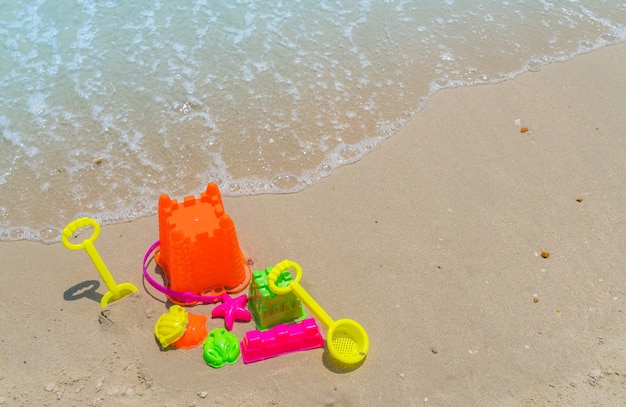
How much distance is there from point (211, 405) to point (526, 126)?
11.3ft

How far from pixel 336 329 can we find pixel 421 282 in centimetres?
72

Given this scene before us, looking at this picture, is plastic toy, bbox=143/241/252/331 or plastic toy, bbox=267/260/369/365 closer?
plastic toy, bbox=267/260/369/365

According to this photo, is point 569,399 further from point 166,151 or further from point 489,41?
point 489,41

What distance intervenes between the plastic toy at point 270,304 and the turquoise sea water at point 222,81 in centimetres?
122

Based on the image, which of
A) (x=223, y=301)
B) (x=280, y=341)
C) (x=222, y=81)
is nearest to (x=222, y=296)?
(x=223, y=301)

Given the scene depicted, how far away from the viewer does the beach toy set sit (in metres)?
3.00

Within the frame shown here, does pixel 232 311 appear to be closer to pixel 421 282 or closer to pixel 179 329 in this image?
pixel 179 329

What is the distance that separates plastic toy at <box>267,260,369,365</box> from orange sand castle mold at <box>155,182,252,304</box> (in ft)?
1.31

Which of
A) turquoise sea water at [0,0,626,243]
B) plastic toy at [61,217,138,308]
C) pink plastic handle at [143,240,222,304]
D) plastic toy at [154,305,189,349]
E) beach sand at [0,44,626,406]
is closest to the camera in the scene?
beach sand at [0,44,626,406]

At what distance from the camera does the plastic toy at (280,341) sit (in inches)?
117

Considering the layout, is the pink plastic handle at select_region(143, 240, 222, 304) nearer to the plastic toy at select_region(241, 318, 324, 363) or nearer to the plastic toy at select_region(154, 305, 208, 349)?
the plastic toy at select_region(154, 305, 208, 349)

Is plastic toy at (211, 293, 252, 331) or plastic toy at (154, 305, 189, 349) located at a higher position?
plastic toy at (154, 305, 189, 349)

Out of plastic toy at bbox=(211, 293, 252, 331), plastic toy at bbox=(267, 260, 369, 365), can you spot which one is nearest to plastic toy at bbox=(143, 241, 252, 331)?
plastic toy at bbox=(211, 293, 252, 331)

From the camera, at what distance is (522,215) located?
12.8 feet
